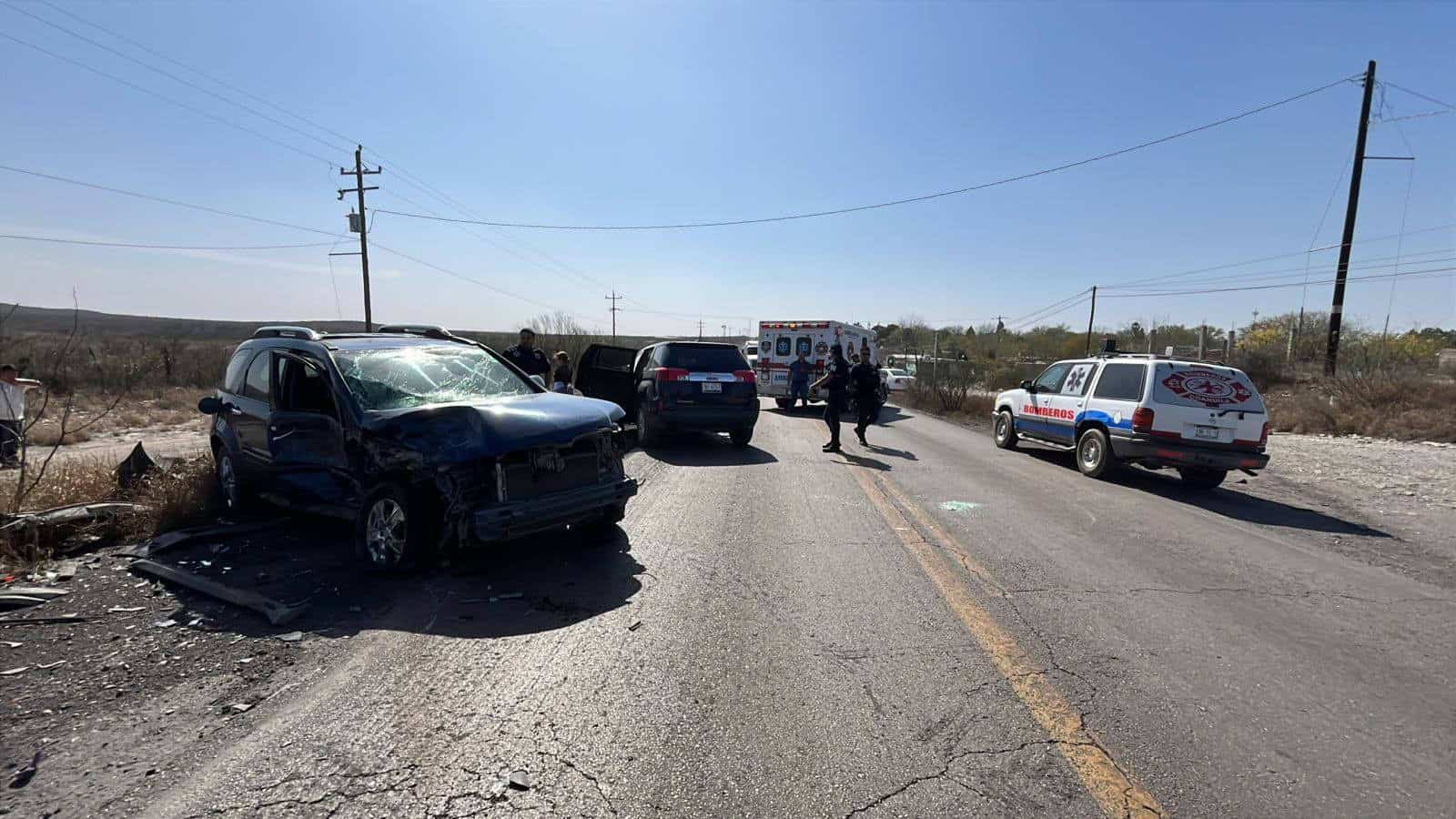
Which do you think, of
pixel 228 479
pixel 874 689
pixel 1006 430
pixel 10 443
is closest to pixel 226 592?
pixel 228 479

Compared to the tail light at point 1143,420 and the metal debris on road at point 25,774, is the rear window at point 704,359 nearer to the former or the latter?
the tail light at point 1143,420

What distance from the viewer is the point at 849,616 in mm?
4387

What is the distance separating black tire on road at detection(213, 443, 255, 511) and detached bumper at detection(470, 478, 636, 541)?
130 inches

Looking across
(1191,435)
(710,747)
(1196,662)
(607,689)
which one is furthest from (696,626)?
(1191,435)

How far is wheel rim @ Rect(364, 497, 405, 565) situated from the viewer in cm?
500

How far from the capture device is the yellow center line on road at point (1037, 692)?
8.50 feet

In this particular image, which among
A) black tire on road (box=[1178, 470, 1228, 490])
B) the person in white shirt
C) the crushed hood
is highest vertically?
the crushed hood

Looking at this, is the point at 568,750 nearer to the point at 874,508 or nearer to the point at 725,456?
→ the point at 874,508

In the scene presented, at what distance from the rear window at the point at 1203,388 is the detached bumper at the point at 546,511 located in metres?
7.64

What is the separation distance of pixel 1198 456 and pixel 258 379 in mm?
10873

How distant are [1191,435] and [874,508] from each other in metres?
4.90

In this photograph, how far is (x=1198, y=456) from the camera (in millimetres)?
9305

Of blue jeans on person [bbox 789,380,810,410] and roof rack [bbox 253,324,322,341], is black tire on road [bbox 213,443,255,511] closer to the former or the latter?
roof rack [bbox 253,324,322,341]

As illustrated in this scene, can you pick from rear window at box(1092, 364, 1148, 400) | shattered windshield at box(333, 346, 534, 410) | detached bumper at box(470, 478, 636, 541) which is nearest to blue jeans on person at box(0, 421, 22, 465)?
A: shattered windshield at box(333, 346, 534, 410)
